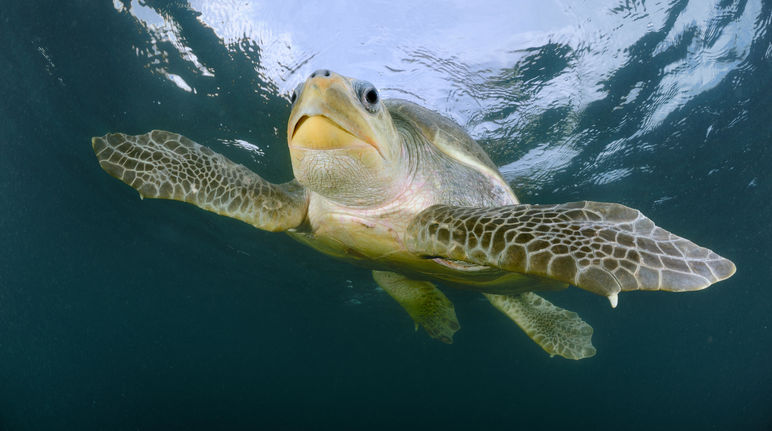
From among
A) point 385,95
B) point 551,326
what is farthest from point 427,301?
point 385,95

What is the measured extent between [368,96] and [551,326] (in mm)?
6264

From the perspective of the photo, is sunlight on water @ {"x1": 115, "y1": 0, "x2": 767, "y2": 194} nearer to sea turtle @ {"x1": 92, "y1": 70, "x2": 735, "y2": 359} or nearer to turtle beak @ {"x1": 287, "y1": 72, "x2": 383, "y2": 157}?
sea turtle @ {"x1": 92, "y1": 70, "x2": 735, "y2": 359}

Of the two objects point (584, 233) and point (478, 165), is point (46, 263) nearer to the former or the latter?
point (478, 165)

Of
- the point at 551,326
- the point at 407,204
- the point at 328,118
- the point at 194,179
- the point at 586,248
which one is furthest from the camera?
the point at 551,326

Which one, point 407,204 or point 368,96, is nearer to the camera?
point 368,96

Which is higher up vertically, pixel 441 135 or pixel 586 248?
pixel 441 135

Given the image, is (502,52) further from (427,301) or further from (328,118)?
(427,301)

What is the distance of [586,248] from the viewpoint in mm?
1945

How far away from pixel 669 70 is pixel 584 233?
677 centimetres

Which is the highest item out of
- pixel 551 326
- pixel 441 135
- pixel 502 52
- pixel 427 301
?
pixel 502 52

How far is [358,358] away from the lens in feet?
155

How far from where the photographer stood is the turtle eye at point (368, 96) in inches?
106

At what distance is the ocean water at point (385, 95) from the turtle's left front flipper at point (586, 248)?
12.2 ft

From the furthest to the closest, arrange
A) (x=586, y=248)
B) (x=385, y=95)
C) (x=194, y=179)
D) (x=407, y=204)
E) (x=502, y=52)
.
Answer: (x=385, y=95) → (x=502, y=52) → (x=194, y=179) → (x=407, y=204) → (x=586, y=248)
